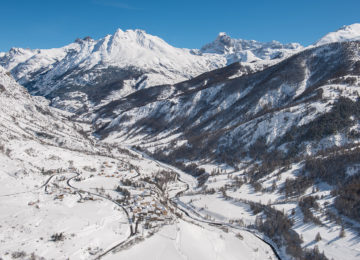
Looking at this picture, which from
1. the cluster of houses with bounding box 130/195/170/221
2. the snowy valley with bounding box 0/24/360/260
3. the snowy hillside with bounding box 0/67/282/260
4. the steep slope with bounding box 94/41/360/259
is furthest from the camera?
the cluster of houses with bounding box 130/195/170/221

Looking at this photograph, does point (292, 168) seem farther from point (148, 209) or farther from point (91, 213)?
point (91, 213)

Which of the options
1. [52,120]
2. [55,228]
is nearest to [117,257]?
[55,228]

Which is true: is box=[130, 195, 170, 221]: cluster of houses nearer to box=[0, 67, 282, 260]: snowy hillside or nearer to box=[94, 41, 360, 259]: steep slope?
box=[0, 67, 282, 260]: snowy hillside

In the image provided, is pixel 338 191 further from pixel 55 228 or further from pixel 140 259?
pixel 55 228

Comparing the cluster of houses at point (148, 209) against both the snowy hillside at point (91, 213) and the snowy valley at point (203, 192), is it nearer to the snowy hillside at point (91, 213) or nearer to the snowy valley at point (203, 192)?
the snowy hillside at point (91, 213)

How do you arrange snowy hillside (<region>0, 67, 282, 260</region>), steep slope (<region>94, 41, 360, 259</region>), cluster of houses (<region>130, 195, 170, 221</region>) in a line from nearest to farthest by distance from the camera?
1. snowy hillside (<region>0, 67, 282, 260</region>)
2. steep slope (<region>94, 41, 360, 259</region>)
3. cluster of houses (<region>130, 195, 170, 221</region>)

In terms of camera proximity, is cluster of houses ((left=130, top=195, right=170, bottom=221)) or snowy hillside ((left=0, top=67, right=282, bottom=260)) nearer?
snowy hillside ((left=0, top=67, right=282, bottom=260))

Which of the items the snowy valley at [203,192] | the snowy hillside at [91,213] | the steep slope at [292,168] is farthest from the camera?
the steep slope at [292,168]

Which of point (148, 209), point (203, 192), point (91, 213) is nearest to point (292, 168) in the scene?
point (203, 192)

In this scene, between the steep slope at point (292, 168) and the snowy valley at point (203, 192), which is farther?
the steep slope at point (292, 168)

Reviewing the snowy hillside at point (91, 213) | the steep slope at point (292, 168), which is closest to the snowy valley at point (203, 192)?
the snowy hillside at point (91, 213)

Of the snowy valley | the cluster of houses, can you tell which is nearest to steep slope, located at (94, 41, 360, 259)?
the snowy valley
